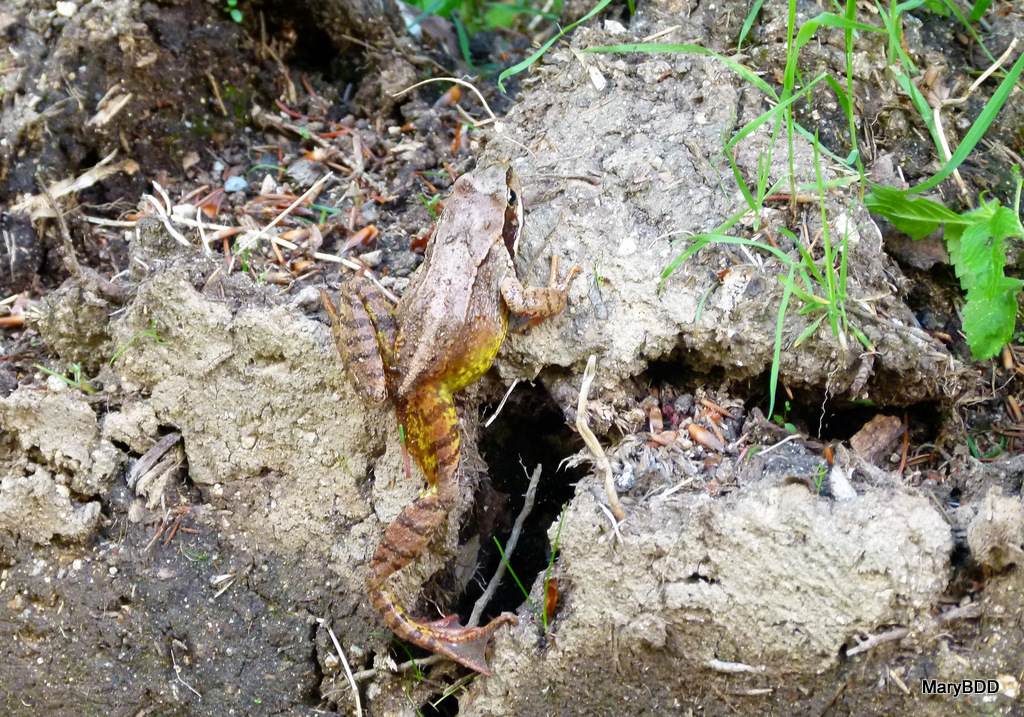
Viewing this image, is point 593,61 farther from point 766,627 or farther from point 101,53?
point 766,627

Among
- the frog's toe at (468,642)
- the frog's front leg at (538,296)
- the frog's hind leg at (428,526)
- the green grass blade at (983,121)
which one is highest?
the green grass blade at (983,121)

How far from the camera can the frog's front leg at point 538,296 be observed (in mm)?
3312

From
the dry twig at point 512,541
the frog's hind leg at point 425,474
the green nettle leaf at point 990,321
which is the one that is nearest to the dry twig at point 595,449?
the dry twig at point 512,541

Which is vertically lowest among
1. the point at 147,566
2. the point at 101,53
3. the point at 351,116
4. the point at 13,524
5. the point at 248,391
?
the point at 147,566

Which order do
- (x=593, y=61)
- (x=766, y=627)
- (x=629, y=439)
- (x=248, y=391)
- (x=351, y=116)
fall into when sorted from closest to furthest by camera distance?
(x=766, y=627) → (x=629, y=439) → (x=248, y=391) → (x=593, y=61) → (x=351, y=116)

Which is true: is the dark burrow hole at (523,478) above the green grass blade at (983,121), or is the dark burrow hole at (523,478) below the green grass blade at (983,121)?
below

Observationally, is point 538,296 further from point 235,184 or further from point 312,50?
point 312,50

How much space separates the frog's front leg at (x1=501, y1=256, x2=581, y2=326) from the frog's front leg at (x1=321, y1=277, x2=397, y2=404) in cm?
57

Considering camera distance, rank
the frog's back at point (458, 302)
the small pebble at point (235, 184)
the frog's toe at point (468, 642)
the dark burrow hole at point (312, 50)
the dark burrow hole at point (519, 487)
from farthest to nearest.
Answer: the dark burrow hole at point (312, 50) < the small pebble at point (235, 184) < the dark burrow hole at point (519, 487) < the frog's back at point (458, 302) < the frog's toe at point (468, 642)

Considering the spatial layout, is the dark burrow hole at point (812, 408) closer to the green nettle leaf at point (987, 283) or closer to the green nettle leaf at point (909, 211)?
the green nettle leaf at point (987, 283)

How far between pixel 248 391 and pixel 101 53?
200 cm

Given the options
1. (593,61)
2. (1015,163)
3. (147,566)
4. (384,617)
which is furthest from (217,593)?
(1015,163)

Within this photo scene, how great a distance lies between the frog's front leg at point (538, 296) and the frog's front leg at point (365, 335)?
0.57 metres

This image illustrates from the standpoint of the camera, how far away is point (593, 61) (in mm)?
3826
